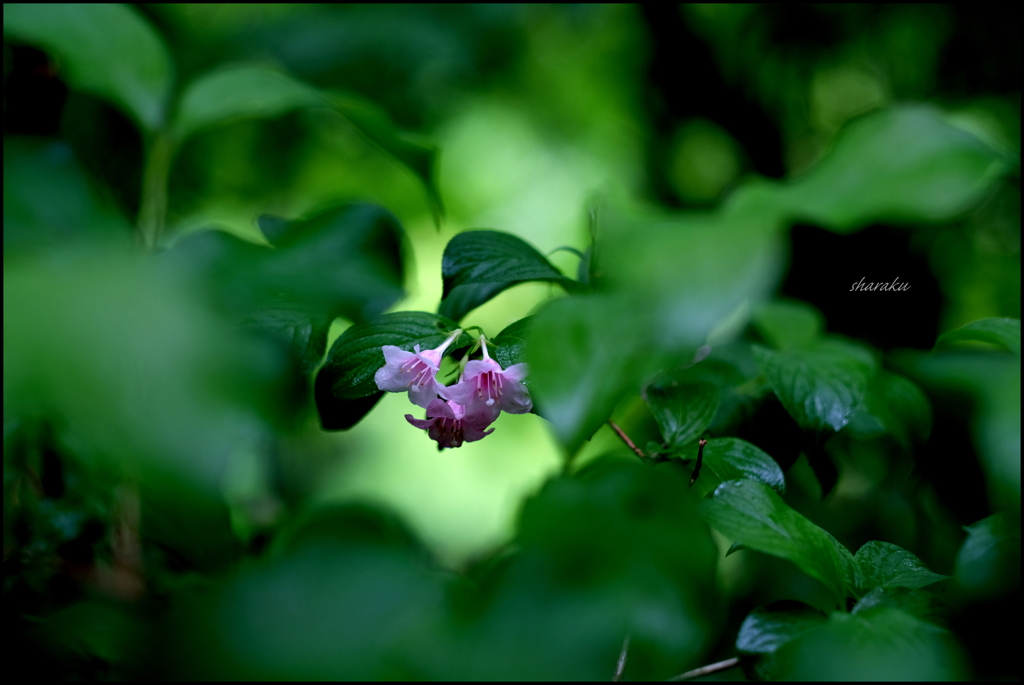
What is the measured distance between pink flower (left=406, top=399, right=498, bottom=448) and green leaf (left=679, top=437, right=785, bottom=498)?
6.1 inches

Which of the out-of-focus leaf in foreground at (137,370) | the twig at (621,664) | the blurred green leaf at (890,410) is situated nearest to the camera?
the out-of-focus leaf in foreground at (137,370)

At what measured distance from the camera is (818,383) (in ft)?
1.56

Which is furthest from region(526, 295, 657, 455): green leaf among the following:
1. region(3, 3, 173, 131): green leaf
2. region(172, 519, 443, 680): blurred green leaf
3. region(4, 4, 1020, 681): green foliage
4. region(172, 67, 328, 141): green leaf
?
region(3, 3, 173, 131): green leaf

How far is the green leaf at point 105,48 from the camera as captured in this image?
0.51 metres

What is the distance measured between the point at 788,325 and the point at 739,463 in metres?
0.29

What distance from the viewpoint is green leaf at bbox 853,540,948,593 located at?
0.38 metres

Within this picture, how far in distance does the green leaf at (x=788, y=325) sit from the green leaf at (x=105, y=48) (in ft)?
2.12

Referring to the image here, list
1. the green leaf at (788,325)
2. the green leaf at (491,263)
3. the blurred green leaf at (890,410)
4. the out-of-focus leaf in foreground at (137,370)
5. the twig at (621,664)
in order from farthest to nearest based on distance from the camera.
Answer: the green leaf at (788,325) → the blurred green leaf at (890,410) → the green leaf at (491,263) → the twig at (621,664) → the out-of-focus leaf in foreground at (137,370)

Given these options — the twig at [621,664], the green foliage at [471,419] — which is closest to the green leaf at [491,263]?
the green foliage at [471,419]

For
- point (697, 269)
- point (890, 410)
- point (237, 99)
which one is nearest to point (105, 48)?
point (237, 99)

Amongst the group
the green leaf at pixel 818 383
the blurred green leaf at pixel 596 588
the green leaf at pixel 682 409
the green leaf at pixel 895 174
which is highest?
the green leaf at pixel 895 174

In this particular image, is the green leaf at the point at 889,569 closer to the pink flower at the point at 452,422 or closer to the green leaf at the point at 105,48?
the pink flower at the point at 452,422

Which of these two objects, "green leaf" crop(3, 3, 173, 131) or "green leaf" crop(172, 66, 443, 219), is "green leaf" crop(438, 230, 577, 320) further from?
"green leaf" crop(3, 3, 173, 131)

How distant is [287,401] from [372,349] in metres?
0.14
